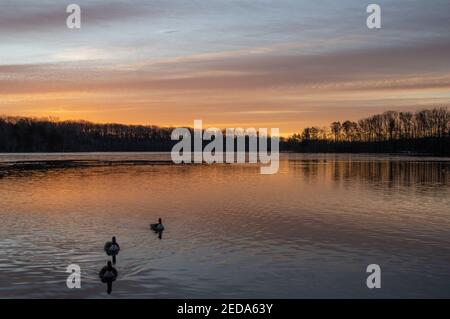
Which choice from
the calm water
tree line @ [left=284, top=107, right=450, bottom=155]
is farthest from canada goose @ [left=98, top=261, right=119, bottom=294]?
tree line @ [left=284, top=107, right=450, bottom=155]

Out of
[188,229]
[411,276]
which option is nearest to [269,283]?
[411,276]

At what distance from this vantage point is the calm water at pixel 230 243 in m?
13.8

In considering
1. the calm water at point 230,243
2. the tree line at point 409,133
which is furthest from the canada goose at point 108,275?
the tree line at point 409,133

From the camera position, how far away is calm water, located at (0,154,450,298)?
13820mm

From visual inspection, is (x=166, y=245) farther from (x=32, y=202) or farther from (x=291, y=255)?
(x=32, y=202)

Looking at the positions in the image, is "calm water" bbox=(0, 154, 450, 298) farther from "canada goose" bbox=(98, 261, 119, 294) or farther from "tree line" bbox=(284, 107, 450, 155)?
"tree line" bbox=(284, 107, 450, 155)

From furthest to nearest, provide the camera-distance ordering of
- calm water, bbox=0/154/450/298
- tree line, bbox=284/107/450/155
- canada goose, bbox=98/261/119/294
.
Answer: tree line, bbox=284/107/450/155 < canada goose, bbox=98/261/119/294 < calm water, bbox=0/154/450/298

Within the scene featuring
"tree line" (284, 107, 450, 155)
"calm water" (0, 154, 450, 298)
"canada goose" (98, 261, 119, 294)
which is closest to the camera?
"calm water" (0, 154, 450, 298)

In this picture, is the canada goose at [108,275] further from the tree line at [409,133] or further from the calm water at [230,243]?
the tree line at [409,133]

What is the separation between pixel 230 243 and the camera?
752 inches

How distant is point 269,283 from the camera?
1412 cm

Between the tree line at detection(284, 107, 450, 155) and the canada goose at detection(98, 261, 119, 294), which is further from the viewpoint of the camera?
the tree line at detection(284, 107, 450, 155)
